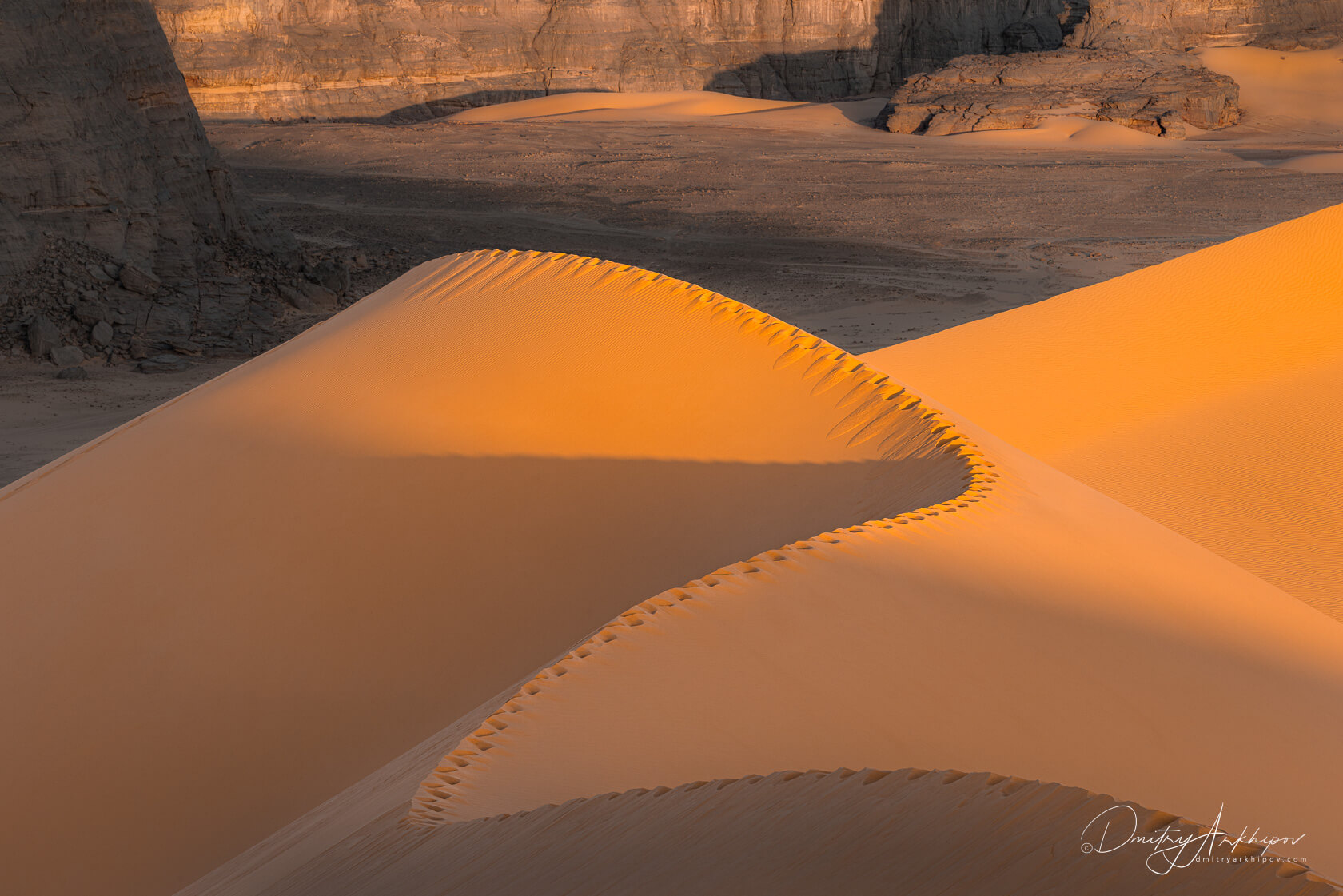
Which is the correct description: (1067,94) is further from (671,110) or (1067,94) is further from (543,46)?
(543,46)

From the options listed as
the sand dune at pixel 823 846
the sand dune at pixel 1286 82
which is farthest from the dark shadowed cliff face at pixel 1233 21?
the sand dune at pixel 823 846

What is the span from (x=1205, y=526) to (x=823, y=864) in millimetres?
4012

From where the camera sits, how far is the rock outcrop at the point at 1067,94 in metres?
20.3

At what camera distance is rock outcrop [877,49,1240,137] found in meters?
20.3

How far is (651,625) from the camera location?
2.71m

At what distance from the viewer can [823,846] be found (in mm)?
1794

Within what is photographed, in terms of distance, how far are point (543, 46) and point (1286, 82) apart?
58.3ft

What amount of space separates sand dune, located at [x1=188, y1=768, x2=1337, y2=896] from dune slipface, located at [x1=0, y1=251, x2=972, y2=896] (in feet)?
2.82

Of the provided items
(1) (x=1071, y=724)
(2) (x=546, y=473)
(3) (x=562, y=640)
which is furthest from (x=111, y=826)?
(1) (x=1071, y=724)

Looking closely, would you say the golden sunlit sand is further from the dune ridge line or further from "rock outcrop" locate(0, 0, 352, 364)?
"rock outcrop" locate(0, 0, 352, 364)

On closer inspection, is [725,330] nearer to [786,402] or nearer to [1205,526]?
[786,402]

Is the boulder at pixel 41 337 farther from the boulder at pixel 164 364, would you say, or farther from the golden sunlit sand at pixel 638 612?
the golden sunlit sand at pixel 638 612

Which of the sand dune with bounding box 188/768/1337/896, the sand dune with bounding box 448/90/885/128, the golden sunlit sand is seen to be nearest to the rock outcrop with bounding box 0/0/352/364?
the golden sunlit sand

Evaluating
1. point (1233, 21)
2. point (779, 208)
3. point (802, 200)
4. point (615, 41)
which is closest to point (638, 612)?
point (779, 208)
